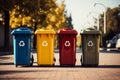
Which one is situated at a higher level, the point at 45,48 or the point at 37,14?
the point at 37,14

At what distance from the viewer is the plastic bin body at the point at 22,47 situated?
1888 centimetres

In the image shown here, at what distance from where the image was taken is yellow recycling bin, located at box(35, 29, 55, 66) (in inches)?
746

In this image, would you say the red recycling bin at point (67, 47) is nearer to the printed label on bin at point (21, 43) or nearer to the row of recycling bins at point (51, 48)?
the row of recycling bins at point (51, 48)

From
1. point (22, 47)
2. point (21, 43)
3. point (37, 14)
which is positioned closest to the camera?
point (22, 47)

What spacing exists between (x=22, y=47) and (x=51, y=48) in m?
1.14

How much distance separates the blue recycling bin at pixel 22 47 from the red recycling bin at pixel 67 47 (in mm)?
1238

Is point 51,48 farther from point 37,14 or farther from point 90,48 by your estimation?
point 37,14

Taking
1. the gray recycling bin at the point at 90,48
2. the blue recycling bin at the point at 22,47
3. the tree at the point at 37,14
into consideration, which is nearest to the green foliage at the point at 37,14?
the tree at the point at 37,14

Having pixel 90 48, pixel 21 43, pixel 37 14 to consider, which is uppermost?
pixel 37 14

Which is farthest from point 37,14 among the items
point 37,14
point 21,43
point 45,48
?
point 45,48

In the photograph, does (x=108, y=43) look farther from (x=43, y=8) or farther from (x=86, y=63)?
(x=86, y=63)

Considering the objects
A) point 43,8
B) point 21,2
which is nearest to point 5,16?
point 21,2

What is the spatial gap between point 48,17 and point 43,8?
7348mm

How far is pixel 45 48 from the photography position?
62.6 feet
